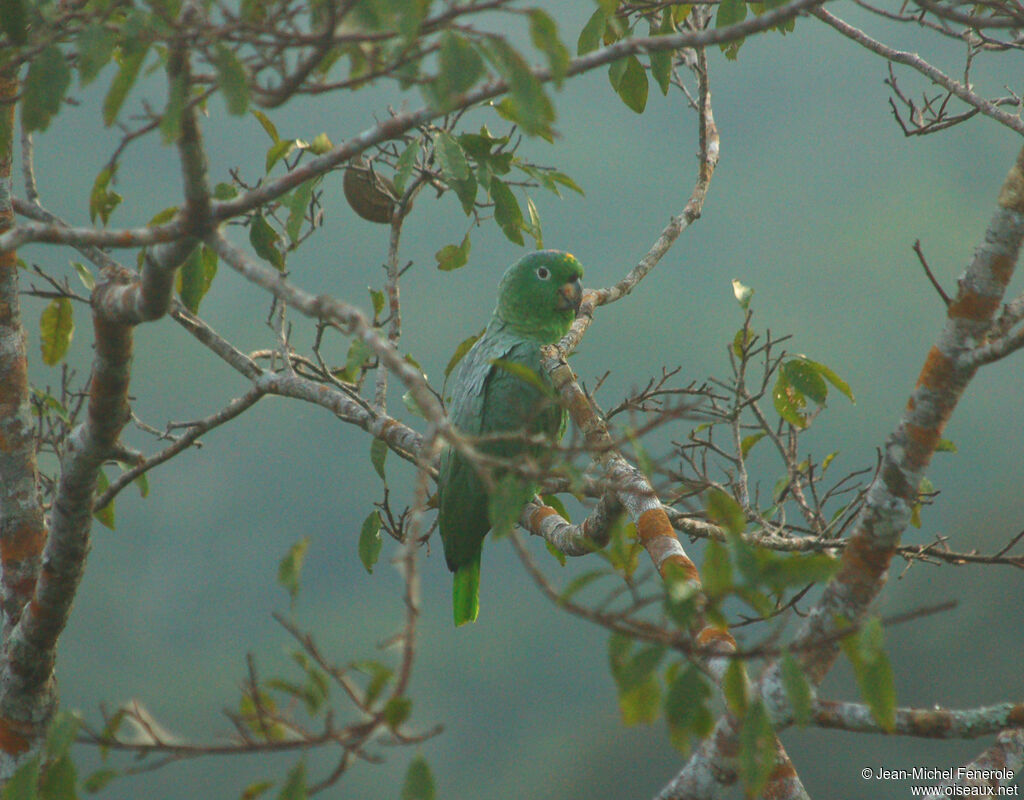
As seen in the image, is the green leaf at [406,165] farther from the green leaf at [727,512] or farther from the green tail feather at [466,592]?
the green tail feather at [466,592]

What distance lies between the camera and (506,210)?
2484 millimetres

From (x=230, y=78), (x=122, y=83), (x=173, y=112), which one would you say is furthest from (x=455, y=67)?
(x=122, y=83)

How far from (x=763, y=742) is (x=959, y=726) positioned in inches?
24.2

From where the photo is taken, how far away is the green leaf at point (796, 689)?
1.21m

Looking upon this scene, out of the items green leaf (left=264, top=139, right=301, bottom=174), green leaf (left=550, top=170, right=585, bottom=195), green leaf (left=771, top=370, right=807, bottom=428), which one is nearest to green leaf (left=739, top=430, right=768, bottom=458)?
green leaf (left=771, top=370, right=807, bottom=428)

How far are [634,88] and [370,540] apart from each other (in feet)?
6.22

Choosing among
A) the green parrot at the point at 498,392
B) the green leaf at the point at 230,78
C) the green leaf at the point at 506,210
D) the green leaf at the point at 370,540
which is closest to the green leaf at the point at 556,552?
the green parrot at the point at 498,392

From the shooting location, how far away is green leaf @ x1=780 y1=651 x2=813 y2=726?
121cm

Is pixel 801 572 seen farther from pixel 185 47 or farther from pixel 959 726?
pixel 185 47

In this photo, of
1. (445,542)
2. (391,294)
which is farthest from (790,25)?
(445,542)

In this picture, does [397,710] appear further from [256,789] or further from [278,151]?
[278,151]

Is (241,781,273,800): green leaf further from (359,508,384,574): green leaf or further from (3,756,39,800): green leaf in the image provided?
(359,508,384,574): green leaf

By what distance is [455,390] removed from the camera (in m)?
3.87

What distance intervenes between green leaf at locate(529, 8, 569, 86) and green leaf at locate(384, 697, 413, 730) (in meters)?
0.95
